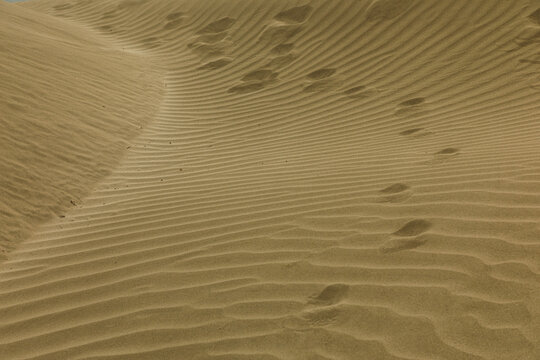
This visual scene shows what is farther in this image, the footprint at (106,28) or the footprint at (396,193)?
the footprint at (106,28)

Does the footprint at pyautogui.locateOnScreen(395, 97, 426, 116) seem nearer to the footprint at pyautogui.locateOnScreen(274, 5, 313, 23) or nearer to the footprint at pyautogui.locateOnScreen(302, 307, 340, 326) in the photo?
the footprint at pyautogui.locateOnScreen(274, 5, 313, 23)

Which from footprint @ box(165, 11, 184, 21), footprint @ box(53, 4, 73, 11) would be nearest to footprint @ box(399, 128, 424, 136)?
footprint @ box(165, 11, 184, 21)

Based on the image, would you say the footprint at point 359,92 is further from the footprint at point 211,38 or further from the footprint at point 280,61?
the footprint at point 211,38

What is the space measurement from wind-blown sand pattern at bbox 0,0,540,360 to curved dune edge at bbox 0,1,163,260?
0.03m

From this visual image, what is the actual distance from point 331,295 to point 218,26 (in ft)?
26.2

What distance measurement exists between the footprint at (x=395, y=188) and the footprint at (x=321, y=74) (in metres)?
3.67

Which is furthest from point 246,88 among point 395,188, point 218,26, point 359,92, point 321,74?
point 395,188

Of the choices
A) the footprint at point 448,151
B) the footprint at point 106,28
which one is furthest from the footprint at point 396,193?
the footprint at point 106,28

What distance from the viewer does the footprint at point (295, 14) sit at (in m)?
8.87

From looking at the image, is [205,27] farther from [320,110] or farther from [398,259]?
[398,259]

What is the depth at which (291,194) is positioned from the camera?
164 inches

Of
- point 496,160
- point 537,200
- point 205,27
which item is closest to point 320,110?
point 496,160

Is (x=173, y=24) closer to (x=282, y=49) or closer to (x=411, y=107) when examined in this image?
(x=282, y=49)

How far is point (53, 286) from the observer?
3410 millimetres
